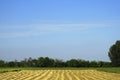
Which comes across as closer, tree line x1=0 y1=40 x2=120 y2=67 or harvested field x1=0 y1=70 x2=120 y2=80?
harvested field x1=0 y1=70 x2=120 y2=80

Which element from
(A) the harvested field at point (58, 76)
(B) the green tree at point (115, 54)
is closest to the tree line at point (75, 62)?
(B) the green tree at point (115, 54)

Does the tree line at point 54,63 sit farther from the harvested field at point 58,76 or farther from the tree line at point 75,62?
the harvested field at point 58,76

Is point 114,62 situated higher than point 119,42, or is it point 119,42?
point 119,42

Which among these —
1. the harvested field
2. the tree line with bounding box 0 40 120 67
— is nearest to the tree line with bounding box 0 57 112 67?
the tree line with bounding box 0 40 120 67

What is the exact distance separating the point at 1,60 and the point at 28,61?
444 inches

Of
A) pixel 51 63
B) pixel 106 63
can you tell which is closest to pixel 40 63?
pixel 51 63

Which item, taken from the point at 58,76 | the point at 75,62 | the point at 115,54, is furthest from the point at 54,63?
the point at 58,76

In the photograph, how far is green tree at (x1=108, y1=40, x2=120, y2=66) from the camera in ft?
401

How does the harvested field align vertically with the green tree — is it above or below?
below

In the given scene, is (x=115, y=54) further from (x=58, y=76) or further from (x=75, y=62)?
(x=58, y=76)

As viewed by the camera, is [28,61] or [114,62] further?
[28,61]

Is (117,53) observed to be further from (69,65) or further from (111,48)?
(69,65)

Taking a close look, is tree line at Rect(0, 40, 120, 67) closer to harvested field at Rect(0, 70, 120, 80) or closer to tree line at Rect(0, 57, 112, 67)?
tree line at Rect(0, 57, 112, 67)

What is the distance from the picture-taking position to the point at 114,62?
12269cm
